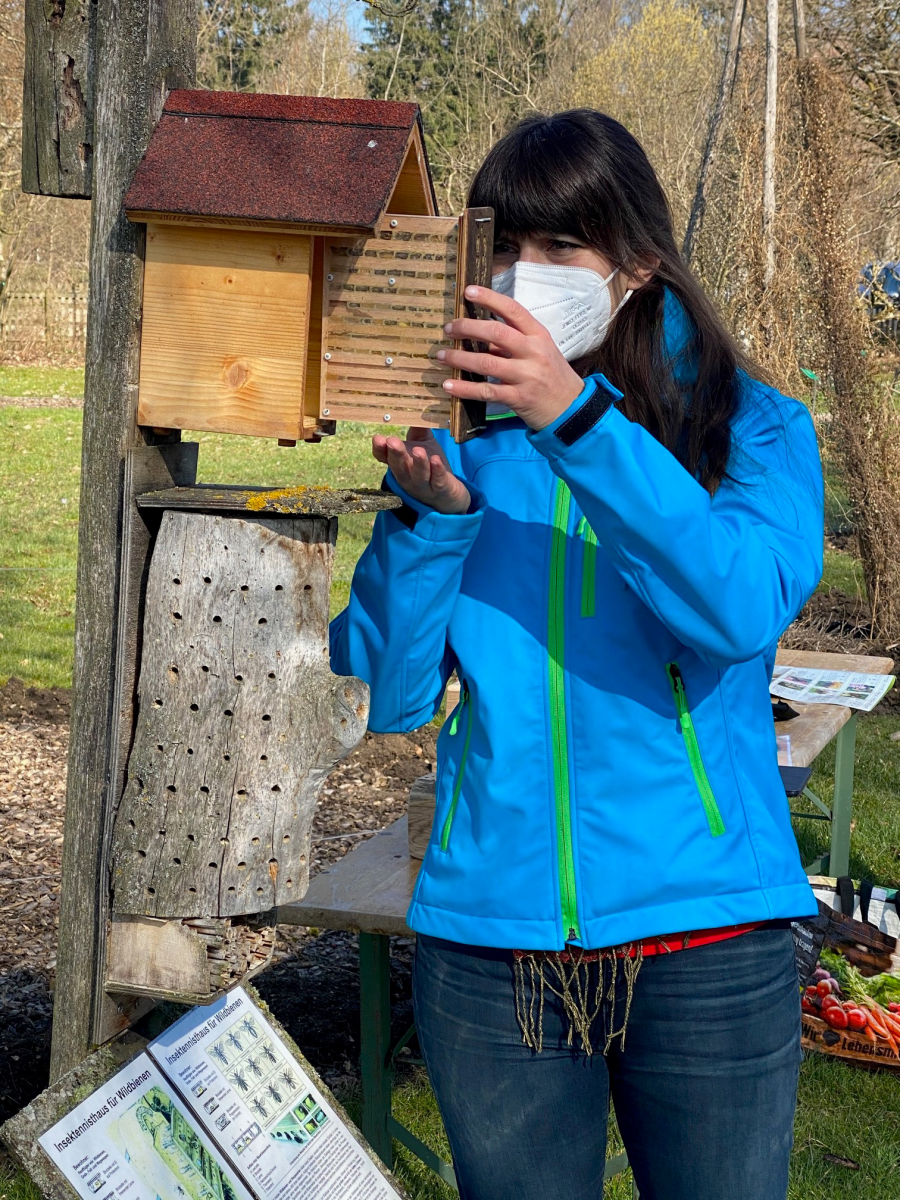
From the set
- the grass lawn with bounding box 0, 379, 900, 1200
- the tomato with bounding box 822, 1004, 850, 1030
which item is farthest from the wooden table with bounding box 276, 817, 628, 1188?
the tomato with bounding box 822, 1004, 850, 1030

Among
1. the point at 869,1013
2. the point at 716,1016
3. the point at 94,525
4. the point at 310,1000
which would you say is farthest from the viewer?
the point at 310,1000

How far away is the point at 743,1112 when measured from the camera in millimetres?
Result: 1509

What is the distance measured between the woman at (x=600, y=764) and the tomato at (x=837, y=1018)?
222 centimetres

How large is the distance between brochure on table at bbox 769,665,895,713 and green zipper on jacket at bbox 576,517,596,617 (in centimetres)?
282

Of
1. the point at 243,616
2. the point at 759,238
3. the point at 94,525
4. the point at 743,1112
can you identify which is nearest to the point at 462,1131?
the point at 743,1112

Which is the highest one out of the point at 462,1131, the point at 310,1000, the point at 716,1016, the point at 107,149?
the point at 107,149

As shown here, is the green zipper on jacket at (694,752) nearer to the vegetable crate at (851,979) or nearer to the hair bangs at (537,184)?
the hair bangs at (537,184)

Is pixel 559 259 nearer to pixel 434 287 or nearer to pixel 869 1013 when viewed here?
pixel 434 287

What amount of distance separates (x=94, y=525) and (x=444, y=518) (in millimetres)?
506

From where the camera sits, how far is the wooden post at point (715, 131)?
7090mm

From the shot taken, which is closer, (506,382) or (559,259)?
(506,382)

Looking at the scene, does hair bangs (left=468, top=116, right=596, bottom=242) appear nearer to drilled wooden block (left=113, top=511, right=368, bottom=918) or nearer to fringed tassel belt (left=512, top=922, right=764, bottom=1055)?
drilled wooden block (left=113, top=511, right=368, bottom=918)

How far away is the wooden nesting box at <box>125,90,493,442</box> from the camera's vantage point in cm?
153

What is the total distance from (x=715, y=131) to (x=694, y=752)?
649cm
